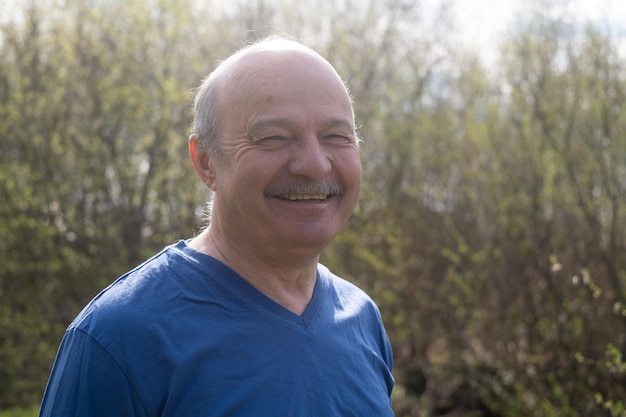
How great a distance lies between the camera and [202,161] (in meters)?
2.03

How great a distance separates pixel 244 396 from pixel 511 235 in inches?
191

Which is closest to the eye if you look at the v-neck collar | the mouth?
the mouth

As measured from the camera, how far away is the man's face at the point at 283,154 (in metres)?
1.86

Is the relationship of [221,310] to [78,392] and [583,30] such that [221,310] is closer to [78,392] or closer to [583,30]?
[78,392]

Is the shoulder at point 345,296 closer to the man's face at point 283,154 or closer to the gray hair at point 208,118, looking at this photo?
the man's face at point 283,154

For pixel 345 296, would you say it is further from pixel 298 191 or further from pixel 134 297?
pixel 134 297

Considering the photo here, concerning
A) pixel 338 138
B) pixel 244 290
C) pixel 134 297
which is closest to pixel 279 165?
pixel 338 138

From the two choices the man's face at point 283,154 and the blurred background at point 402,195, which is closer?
the man's face at point 283,154

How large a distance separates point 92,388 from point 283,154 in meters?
0.66

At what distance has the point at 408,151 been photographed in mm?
7258

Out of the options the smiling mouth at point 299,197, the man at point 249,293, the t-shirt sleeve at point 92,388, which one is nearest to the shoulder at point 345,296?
the man at point 249,293

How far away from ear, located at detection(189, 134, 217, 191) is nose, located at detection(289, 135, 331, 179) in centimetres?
24

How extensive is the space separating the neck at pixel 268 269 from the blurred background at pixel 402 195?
3.94 metres

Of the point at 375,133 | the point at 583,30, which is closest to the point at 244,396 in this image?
the point at 583,30
